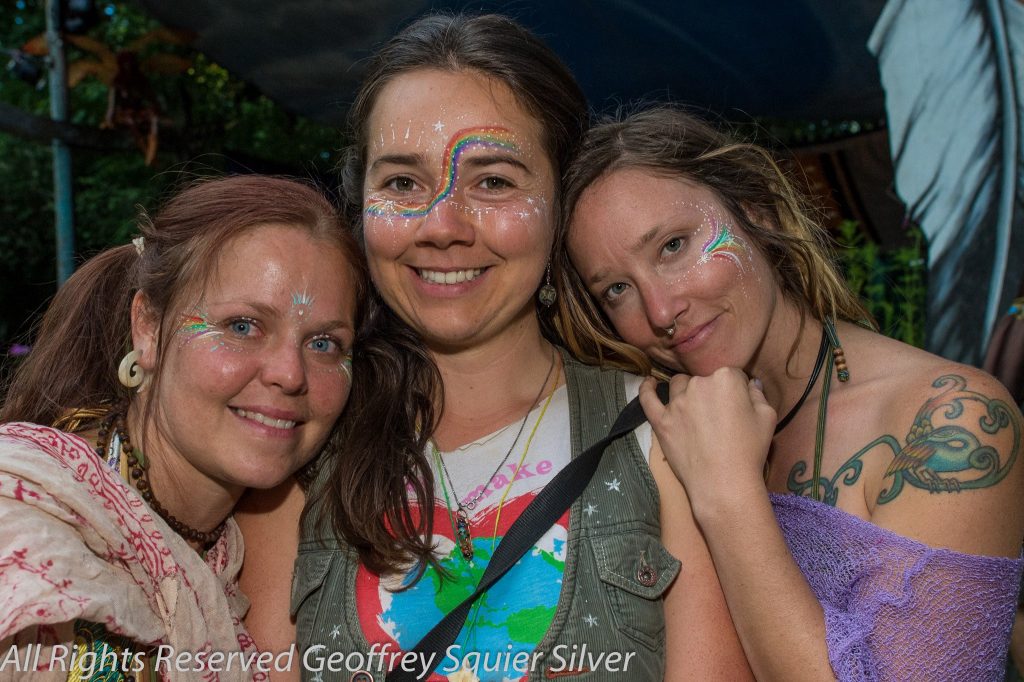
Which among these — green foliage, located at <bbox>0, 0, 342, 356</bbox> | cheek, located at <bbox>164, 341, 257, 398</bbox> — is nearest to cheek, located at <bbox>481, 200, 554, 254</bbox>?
cheek, located at <bbox>164, 341, 257, 398</bbox>

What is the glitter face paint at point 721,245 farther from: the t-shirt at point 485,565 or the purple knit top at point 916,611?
the purple knit top at point 916,611

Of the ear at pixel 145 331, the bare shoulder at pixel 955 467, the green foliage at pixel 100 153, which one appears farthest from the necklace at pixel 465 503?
the green foliage at pixel 100 153

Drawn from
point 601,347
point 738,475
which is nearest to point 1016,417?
point 738,475

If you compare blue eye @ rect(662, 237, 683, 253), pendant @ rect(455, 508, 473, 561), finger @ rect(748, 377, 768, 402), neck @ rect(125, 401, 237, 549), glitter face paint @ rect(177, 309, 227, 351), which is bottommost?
neck @ rect(125, 401, 237, 549)

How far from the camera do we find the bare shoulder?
1.84m

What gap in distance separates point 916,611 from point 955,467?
0.98 ft

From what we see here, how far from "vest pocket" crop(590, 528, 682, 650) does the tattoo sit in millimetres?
496

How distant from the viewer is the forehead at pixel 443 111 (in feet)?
6.73

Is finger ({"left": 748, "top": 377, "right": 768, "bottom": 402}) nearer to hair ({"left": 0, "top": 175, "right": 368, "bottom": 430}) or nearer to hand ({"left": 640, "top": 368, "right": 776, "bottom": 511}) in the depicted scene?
hand ({"left": 640, "top": 368, "right": 776, "bottom": 511})

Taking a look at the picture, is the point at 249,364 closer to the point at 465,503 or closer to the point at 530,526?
the point at 465,503

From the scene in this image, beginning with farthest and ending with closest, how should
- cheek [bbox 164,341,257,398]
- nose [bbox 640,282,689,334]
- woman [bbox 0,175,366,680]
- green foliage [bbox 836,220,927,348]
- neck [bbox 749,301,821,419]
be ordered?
green foliage [bbox 836,220,927,348] → neck [bbox 749,301,821,419] → nose [bbox 640,282,689,334] → cheek [bbox 164,341,257,398] → woman [bbox 0,175,366,680]

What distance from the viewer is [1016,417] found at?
190cm

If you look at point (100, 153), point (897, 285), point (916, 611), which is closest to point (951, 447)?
point (916, 611)

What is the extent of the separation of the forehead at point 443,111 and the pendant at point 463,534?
32.6 inches
